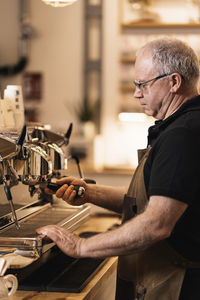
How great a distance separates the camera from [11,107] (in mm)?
2523

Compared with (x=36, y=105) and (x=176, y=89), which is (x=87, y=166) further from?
(x=176, y=89)

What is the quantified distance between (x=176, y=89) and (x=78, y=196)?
0.68 metres

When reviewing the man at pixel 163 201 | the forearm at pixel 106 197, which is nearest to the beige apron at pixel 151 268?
the man at pixel 163 201

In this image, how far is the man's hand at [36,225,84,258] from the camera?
76.5 inches

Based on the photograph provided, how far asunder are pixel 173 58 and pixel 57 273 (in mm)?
895

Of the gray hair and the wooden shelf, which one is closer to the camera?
the gray hair

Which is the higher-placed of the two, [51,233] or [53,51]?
[53,51]

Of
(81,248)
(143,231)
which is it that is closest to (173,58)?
(143,231)

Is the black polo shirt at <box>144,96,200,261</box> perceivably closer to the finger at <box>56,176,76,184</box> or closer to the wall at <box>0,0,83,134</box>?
the finger at <box>56,176,76,184</box>

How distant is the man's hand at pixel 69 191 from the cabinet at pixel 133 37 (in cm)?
406

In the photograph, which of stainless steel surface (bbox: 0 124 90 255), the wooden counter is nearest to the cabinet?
the wooden counter

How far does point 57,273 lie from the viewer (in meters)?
2.26

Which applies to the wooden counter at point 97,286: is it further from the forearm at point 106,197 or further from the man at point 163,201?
the forearm at point 106,197

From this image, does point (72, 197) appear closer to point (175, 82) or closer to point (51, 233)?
point (51, 233)
